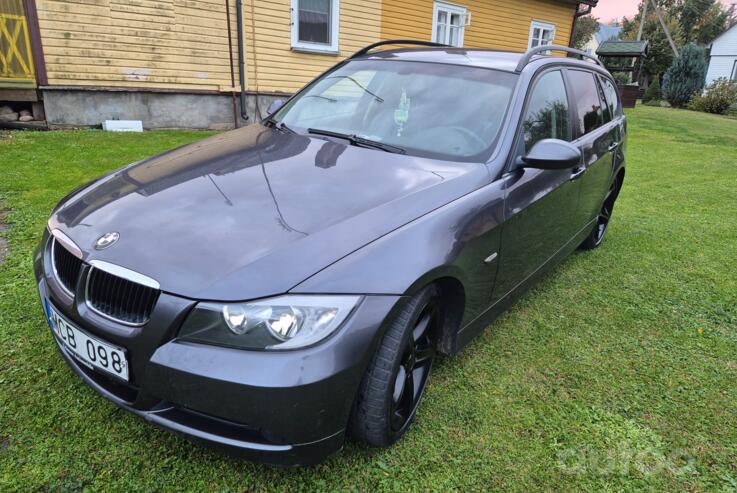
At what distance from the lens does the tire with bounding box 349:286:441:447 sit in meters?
1.83

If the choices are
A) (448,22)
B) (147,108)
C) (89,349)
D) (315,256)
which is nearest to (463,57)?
(315,256)

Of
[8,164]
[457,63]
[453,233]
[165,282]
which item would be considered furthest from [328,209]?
[8,164]

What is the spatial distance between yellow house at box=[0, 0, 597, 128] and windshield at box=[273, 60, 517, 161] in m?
6.78

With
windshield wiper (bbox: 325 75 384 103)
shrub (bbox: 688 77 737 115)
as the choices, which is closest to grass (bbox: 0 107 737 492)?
windshield wiper (bbox: 325 75 384 103)

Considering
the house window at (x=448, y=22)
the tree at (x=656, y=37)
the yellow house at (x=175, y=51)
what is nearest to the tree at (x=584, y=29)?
the tree at (x=656, y=37)

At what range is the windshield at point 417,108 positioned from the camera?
2611 millimetres

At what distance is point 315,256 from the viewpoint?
66.7 inches

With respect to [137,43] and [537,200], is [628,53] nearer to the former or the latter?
[137,43]

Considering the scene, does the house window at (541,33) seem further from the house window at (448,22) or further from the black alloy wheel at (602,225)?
the black alloy wheel at (602,225)

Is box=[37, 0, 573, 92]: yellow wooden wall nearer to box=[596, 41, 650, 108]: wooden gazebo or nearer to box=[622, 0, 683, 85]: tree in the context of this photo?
box=[596, 41, 650, 108]: wooden gazebo

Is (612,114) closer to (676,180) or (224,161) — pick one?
(224,161)

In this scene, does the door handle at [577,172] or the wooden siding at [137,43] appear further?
the wooden siding at [137,43]

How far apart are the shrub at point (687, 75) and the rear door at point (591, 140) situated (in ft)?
90.1

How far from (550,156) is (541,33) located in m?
15.0
